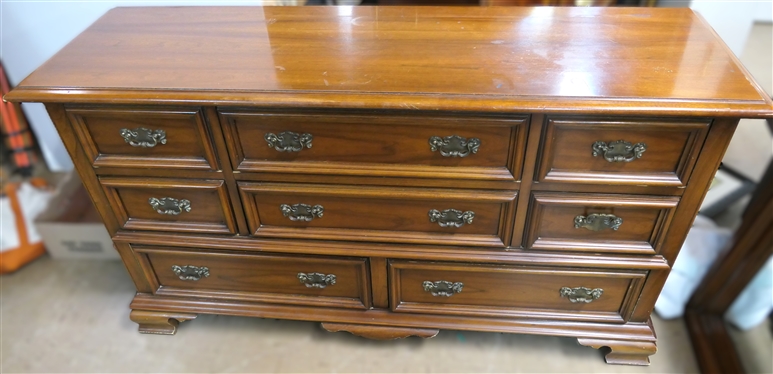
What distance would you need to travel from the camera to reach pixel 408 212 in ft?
4.00

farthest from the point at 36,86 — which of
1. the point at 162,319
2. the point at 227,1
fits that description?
the point at 162,319

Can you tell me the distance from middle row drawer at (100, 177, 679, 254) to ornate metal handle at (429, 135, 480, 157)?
0.10m

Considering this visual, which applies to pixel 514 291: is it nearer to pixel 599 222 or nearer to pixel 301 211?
pixel 599 222

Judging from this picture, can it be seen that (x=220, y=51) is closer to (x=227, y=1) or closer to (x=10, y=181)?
(x=227, y=1)

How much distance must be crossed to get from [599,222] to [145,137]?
1.00 meters

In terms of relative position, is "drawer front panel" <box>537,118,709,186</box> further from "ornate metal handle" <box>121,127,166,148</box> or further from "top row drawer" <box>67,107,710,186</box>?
"ornate metal handle" <box>121,127,166,148</box>

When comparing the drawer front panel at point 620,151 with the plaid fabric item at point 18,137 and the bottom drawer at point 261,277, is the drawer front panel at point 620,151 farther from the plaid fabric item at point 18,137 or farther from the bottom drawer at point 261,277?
the plaid fabric item at point 18,137

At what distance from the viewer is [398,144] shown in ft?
3.58

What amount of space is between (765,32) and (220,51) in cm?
291

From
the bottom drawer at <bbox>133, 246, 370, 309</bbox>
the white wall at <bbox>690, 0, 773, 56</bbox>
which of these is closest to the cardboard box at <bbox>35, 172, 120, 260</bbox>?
the bottom drawer at <bbox>133, 246, 370, 309</bbox>

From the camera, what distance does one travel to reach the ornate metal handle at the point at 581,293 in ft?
4.36

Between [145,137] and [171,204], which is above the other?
[145,137]

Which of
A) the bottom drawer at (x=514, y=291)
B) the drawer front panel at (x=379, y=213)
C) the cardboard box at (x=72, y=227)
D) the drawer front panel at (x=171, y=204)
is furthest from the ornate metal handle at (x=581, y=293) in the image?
the cardboard box at (x=72, y=227)

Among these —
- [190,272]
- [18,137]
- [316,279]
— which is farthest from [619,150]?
[18,137]
